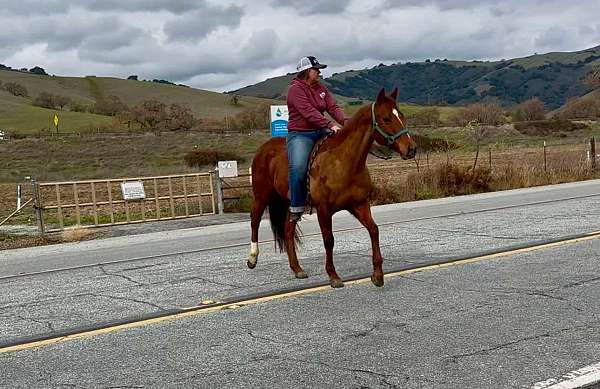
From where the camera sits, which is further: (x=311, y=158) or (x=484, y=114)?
(x=484, y=114)

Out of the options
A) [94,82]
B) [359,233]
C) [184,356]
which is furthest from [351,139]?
[94,82]

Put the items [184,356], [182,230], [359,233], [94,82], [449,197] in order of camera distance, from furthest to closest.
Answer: [94,82] → [449,197] → [182,230] → [359,233] → [184,356]

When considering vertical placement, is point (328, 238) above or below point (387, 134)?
below

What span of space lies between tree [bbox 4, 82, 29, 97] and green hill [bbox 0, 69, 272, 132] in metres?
1.67

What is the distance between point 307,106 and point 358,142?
842 mm

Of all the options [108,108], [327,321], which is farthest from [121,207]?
[108,108]

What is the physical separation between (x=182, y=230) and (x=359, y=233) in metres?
5.33

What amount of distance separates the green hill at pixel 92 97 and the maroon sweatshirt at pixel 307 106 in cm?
8769

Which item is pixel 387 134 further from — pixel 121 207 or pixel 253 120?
pixel 253 120

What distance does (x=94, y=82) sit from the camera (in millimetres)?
160375

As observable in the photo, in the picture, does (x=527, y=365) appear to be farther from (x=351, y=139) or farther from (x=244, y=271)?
(x=244, y=271)

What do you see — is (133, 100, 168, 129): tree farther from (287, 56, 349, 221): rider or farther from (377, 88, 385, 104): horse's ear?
(377, 88, 385, 104): horse's ear

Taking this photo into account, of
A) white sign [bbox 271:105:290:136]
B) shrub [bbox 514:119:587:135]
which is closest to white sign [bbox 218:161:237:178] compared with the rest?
white sign [bbox 271:105:290:136]

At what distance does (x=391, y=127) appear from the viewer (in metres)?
7.04
